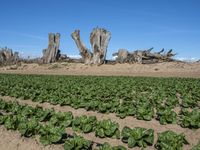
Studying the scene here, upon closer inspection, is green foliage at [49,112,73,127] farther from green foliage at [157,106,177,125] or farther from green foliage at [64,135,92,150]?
green foliage at [157,106,177,125]

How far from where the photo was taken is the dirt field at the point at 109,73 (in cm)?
717

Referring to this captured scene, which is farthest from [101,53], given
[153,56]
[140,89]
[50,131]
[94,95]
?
[50,131]

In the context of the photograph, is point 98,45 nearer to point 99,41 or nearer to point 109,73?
point 99,41

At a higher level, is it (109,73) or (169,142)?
(109,73)

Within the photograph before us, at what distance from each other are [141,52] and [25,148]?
30.4 metres

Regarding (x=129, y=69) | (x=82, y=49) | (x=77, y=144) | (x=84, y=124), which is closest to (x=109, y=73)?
(x=129, y=69)

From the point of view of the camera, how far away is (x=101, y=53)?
36094 mm

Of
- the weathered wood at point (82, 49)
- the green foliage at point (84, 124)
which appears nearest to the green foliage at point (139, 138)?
the green foliage at point (84, 124)

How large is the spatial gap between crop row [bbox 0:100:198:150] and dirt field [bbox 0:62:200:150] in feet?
0.61

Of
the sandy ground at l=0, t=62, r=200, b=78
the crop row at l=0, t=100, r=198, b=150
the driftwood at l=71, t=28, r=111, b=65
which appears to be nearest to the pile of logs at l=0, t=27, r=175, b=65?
the driftwood at l=71, t=28, r=111, b=65

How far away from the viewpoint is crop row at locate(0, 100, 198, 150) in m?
6.29

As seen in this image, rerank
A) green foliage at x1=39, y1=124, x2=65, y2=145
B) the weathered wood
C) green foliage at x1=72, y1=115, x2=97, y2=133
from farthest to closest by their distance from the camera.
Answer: the weathered wood
green foliage at x1=72, y1=115, x2=97, y2=133
green foliage at x1=39, y1=124, x2=65, y2=145

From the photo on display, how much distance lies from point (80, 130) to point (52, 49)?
3334 cm

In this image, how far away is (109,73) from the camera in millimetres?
31656
